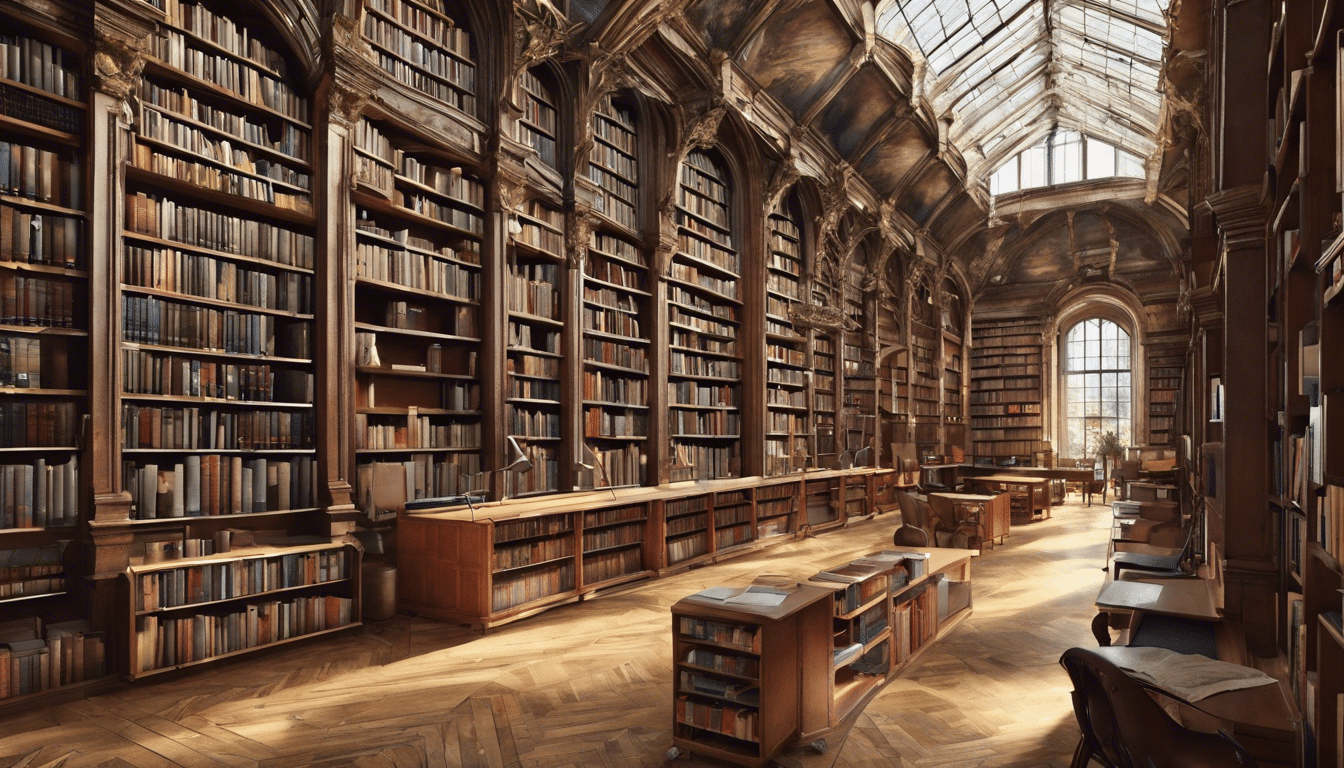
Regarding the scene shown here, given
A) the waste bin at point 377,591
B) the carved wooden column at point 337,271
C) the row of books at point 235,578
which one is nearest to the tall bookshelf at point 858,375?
the waste bin at point 377,591

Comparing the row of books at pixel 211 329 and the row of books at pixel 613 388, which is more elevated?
the row of books at pixel 211 329

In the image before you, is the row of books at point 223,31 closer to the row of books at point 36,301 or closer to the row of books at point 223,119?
the row of books at point 223,119

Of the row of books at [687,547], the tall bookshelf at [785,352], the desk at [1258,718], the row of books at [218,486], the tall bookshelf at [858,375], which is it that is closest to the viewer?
the desk at [1258,718]

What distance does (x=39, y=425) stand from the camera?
4238 mm

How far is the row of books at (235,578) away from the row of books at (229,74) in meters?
3.09

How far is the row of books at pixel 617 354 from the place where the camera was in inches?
317

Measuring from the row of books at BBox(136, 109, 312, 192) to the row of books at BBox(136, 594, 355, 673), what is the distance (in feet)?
9.40

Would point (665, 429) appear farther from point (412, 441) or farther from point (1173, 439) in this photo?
point (1173, 439)

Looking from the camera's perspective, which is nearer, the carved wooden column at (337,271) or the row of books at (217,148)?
the row of books at (217,148)

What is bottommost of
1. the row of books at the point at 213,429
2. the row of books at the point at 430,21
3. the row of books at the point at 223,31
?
the row of books at the point at 213,429

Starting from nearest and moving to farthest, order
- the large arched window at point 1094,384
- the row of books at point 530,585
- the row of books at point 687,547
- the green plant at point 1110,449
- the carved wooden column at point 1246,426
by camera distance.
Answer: the carved wooden column at point 1246,426, the row of books at point 530,585, the row of books at point 687,547, the green plant at point 1110,449, the large arched window at point 1094,384

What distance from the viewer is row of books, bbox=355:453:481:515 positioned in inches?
232

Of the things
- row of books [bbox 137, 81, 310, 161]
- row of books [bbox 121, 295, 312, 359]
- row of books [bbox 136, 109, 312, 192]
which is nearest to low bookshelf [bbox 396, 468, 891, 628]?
row of books [bbox 121, 295, 312, 359]

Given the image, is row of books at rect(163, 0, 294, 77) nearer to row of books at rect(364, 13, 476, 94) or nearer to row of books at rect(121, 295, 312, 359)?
row of books at rect(364, 13, 476, 94)
